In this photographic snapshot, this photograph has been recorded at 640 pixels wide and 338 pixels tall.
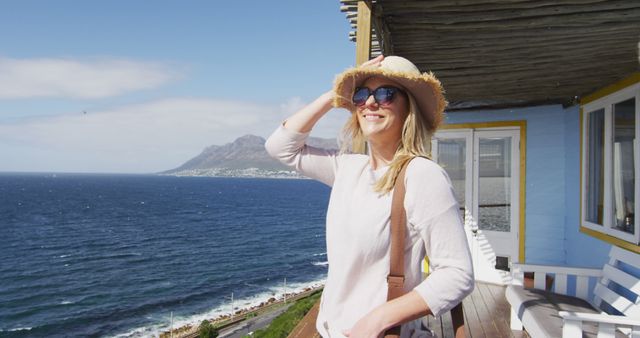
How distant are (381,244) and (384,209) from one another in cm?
9

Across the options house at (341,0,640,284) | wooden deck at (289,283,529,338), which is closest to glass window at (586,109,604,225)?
house at (341,0,640,284)

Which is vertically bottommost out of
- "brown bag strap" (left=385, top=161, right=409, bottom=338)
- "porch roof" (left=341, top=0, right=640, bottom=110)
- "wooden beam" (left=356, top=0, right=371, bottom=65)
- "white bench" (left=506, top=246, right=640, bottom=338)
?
"white bench" (left=506, top=246, right=640, bottom=338)

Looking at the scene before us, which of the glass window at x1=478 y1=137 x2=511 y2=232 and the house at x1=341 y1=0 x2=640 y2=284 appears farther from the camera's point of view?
the glass window at x1=478 y1=137 x2=511 y2=232

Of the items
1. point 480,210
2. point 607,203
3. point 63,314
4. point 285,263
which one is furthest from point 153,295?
point 607,203

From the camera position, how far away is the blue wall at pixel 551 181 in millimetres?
5777

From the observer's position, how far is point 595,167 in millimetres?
5098

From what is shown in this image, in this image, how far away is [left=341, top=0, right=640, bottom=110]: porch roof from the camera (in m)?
2.57

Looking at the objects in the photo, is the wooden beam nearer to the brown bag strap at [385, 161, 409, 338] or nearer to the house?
the house

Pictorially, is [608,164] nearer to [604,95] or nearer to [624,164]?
[624,164]

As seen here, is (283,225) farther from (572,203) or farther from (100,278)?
(572,203)

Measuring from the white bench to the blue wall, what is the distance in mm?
1265

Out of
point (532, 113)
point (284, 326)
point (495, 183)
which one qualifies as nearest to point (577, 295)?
point (495, 183)

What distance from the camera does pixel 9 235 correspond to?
5297 centimetres

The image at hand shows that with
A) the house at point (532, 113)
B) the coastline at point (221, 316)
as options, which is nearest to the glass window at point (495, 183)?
the house at point (532, 113)
